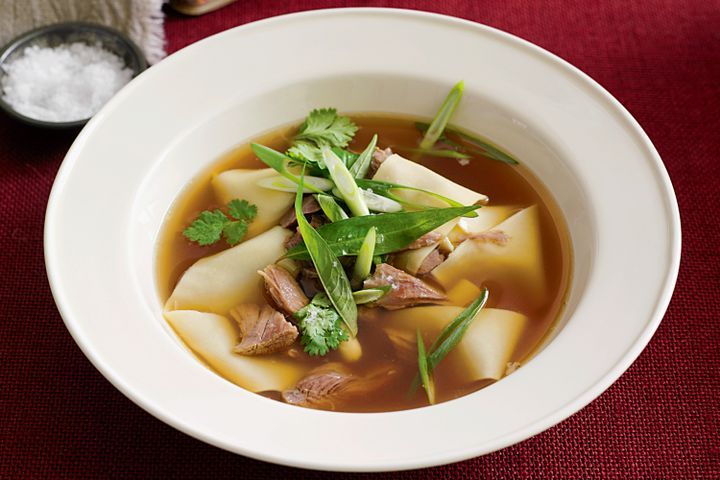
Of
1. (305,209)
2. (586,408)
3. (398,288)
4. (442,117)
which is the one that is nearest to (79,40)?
(305,209)

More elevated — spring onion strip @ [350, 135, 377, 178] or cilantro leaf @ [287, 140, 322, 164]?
spring onion strip @ [350, 135, 377, 178]

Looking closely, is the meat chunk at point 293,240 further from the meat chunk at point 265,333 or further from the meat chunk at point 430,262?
the meat chunk at point 430,262

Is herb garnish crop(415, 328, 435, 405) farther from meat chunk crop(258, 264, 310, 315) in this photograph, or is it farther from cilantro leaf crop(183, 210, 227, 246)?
cilantro leaf crop(183, 210, 227, 246)

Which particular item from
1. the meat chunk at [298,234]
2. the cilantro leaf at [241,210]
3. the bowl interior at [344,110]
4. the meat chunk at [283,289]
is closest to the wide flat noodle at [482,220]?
the bowl interior at [344,110]

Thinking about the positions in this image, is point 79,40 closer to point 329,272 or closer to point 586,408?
point 329,272

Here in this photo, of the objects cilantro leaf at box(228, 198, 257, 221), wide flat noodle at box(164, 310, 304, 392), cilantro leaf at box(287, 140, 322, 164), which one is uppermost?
cilantro leaf at box(287, 140, 322, 164)

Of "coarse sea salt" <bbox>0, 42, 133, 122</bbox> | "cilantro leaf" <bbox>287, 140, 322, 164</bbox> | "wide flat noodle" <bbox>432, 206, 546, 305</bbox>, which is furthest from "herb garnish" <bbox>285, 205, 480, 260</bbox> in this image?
"coarse sea salt" <bbox>0, 42, 133, 122</bbox>

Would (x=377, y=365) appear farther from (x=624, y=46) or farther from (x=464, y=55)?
(x=624, y=46)
